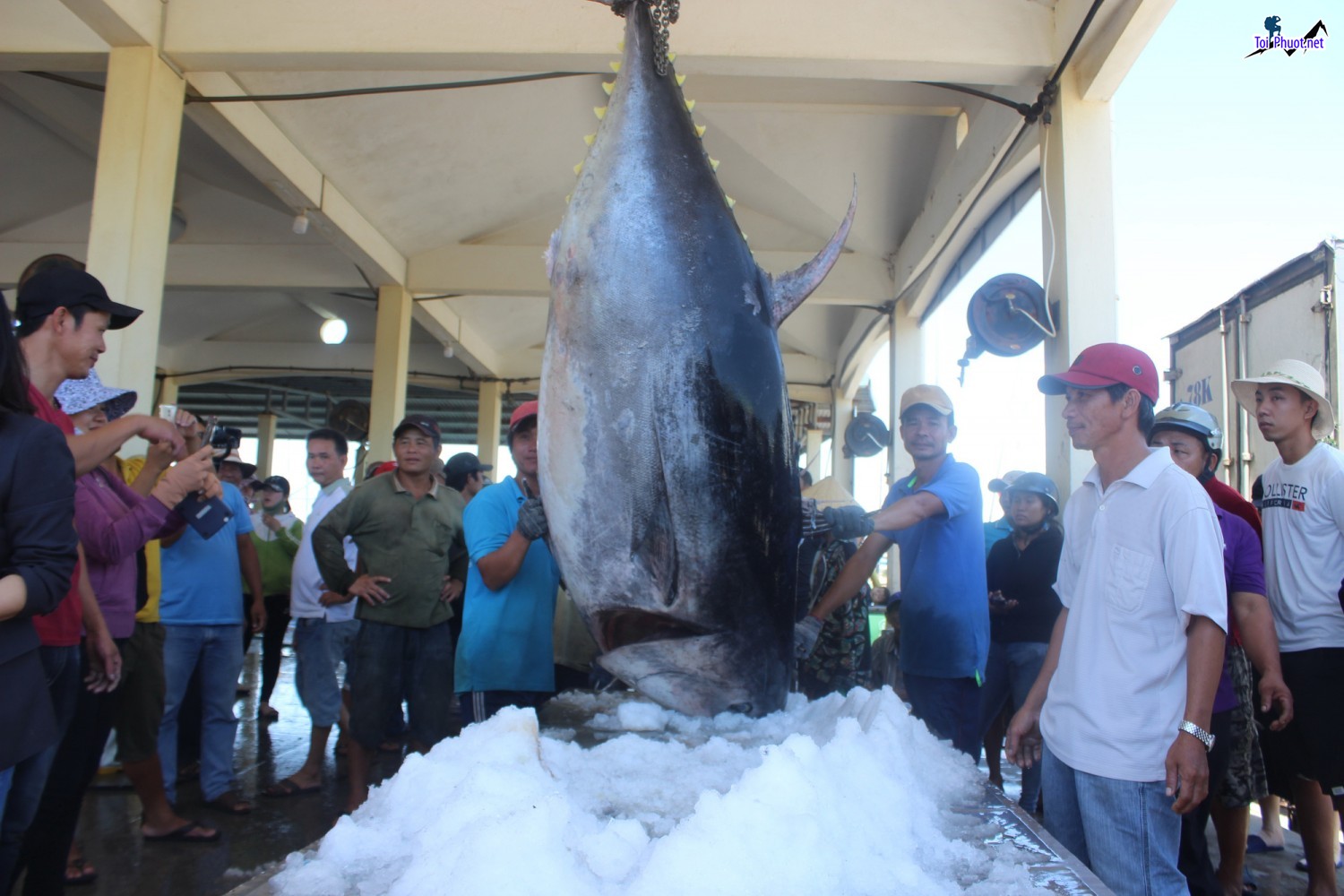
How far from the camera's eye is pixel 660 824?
1.25 m

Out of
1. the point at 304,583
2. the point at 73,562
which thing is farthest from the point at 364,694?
the point at 73,562

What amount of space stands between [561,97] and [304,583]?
3.85m

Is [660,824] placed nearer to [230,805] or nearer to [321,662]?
[230,805]

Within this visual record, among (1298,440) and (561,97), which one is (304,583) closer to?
(561,97)

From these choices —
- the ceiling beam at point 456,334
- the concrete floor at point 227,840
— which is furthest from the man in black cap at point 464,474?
the ceiling beam at point 456,334

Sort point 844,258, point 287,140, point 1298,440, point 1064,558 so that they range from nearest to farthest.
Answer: point 1064,558 < point 1298,440 < point 287,140 < point 844,258

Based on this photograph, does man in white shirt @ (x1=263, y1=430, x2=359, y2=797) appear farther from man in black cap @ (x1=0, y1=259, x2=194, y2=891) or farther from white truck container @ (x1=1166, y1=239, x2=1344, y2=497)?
white truck container @ (x1=1166, y1=239, x2=1344, y2=497)

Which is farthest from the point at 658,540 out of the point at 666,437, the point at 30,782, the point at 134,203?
the point at 134,203

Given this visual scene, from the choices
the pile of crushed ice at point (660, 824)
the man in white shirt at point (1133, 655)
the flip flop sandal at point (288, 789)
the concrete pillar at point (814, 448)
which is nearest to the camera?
the pile of crushed ice at point (660, 824)

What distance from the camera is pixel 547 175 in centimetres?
737

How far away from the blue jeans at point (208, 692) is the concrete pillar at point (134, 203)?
1144mm

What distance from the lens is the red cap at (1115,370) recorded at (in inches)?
79.3

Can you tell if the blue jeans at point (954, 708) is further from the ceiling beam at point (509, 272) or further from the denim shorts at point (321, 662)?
the ceiling beam at point (509, 272)

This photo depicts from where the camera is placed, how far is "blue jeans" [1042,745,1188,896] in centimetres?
177
